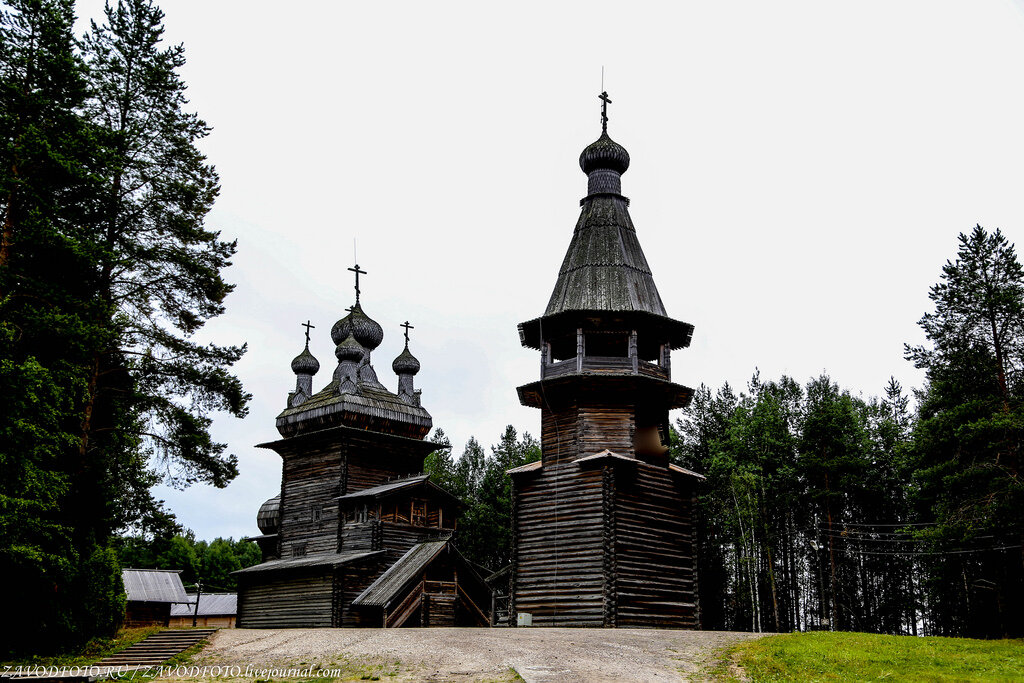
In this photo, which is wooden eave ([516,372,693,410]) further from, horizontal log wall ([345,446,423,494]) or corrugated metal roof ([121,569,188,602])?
corrugated metal roof ([121,569,188,602])

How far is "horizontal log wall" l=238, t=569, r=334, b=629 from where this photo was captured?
104 feet

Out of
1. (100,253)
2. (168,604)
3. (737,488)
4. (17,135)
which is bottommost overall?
(168,604)

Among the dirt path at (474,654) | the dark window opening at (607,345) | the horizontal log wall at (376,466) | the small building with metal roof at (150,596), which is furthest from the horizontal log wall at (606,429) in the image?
the small building with metal roof at (150,596)

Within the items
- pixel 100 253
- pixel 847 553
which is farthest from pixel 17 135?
pixel 847 553

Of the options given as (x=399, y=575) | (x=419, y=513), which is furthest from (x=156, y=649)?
(x=419, y=513)

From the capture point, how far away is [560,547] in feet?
91.1

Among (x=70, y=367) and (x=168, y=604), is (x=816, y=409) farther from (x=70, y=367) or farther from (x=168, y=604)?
(x=168, y=604)

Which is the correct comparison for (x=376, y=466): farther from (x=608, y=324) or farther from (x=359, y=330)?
(x=608, y=324)

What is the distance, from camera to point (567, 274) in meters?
31.2

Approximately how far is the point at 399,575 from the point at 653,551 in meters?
8.86

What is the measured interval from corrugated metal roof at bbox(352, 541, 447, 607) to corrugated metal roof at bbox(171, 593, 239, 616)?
32.4m

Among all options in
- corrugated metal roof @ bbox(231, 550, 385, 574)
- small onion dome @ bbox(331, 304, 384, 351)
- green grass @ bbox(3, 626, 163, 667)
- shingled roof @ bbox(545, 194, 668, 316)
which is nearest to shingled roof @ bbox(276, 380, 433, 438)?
small onion dome @ bbox(331, 304, 384, 351)

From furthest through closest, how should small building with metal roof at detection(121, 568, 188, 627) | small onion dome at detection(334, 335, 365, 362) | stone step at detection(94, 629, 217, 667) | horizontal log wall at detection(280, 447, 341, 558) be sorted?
1. small building with metal roof at detection(121, 568, 188, 627)
2. small onion dome at detection(334, 335, 365, 362)
3. horizontal log wall at detection(280, 447, 341, 558)
4. stone step at detection(94, 629, 217, 667)

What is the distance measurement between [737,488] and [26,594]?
105 feet
